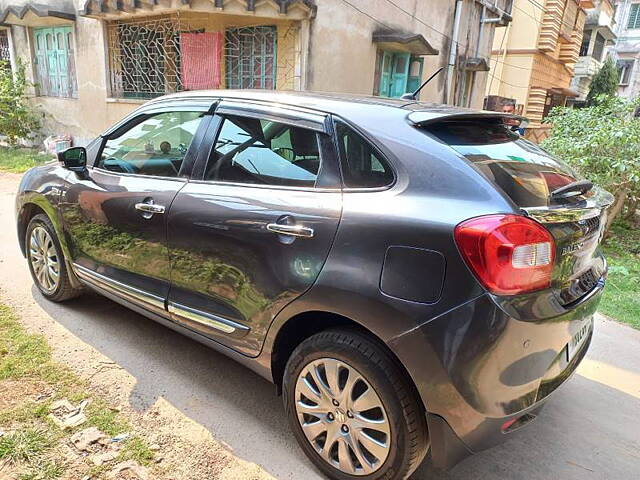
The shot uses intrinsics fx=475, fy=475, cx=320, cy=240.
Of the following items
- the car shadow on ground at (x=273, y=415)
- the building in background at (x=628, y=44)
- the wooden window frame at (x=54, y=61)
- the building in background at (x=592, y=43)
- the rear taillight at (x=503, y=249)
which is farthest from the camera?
the building in background at (x=628, y=44)

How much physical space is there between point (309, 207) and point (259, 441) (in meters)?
1.23

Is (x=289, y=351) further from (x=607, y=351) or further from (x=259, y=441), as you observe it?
(x=607, y=351)

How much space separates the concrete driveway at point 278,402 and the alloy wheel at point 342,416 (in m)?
0.22

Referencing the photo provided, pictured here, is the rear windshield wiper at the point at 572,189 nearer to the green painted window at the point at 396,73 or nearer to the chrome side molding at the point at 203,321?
the chrome side molding at the point at 203,321

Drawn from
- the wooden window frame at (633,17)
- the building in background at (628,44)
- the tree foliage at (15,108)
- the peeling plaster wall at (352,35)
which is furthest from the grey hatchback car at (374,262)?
the wooden window frame at (633,17)

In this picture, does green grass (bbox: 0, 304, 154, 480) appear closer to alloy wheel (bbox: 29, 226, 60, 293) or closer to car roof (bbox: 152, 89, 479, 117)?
alloy wheel (bbox: 29, 226, 60, 293)

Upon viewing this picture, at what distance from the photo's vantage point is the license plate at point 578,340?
2022 mm

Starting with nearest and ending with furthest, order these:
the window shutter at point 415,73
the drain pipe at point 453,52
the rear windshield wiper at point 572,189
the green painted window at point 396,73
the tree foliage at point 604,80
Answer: the rear windshield wiper at point 572,189
the green painted window at point 396,73
the window shutter at point 415,73
the drain pipe at point 453,52
the tree foliage at point 604,80

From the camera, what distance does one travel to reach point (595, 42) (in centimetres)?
2734

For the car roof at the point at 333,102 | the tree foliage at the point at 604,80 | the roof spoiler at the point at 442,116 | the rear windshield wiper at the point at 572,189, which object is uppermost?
the tree foliage at the point at 604,80

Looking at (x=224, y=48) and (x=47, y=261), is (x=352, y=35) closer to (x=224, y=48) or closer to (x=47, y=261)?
(x=224, y=48)

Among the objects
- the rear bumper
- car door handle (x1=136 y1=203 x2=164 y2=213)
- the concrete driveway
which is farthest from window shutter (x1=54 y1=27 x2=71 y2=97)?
the rear bumper

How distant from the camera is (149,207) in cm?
271

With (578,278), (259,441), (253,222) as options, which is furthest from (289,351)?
(578,278)
